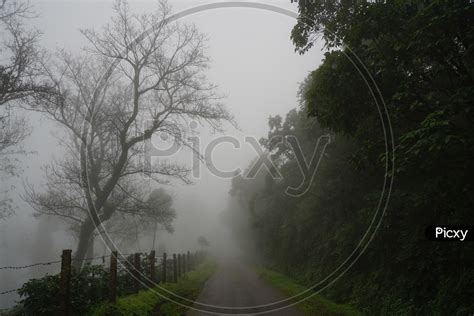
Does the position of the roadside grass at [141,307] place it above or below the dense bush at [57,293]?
below

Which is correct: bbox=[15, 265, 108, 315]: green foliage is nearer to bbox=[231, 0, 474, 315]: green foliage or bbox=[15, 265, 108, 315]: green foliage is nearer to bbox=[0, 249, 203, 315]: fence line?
bbox=[0, 249, 203, 315]: fence line

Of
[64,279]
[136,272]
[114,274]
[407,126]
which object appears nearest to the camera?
[64,279]

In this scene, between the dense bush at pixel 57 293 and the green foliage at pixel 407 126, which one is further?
the dense bush at pixel 57 293

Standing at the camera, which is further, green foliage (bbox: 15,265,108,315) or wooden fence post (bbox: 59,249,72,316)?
green foliage (bbox: 15,265,108,315)

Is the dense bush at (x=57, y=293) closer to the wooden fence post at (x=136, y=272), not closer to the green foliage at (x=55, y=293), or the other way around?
the green foliage at (x=55, y=293)

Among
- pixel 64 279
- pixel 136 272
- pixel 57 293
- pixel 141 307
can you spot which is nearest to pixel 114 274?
pixel 141 307

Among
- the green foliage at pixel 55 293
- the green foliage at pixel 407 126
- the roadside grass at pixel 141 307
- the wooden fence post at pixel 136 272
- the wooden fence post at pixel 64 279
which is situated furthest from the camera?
the wooden fence post at pixel 136 272

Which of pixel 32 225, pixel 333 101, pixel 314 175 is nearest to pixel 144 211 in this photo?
pixel 314 175

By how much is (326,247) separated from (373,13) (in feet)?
36.7

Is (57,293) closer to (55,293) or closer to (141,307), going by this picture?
(55,293)

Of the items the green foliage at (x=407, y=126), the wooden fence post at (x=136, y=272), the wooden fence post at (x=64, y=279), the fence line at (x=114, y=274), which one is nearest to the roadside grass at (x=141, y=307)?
the wooden fence post at (x=136, y=272)

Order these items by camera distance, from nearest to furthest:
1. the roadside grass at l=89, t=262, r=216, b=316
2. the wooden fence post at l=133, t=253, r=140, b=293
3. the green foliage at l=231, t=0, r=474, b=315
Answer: the green foliage at l=231, t=0, r=474, b=315
the roadside grass at l=89, t=262, r=216, b=316
the wooden fence post at l=133, t=253, r=140, b=293

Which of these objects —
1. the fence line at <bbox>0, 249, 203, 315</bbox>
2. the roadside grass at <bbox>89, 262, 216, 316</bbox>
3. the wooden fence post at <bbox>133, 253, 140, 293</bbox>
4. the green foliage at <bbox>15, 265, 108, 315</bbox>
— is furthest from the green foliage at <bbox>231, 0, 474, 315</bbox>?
the green foliage at <bbox>15, 265, 108, 315</bbox>

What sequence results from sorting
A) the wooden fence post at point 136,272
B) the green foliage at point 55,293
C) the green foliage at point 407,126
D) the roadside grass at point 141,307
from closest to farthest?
the green foliage at point 407,126 → the green foliage at point 55,293 → the roadside grass at point 141,307 → the wooden fence post at point 136,272
